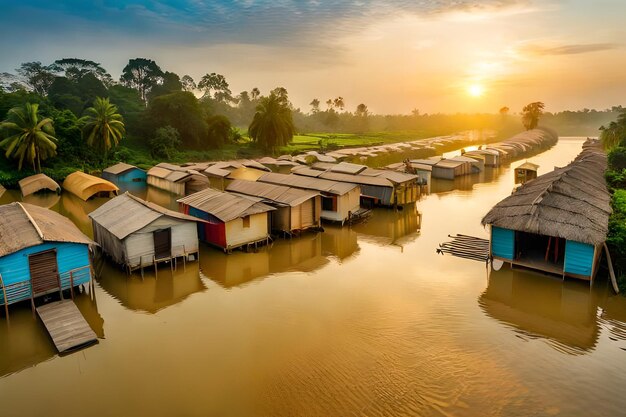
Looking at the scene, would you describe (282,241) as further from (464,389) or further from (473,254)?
(464,389)

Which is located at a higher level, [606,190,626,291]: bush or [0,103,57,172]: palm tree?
[0,103,57,172]: palm tree

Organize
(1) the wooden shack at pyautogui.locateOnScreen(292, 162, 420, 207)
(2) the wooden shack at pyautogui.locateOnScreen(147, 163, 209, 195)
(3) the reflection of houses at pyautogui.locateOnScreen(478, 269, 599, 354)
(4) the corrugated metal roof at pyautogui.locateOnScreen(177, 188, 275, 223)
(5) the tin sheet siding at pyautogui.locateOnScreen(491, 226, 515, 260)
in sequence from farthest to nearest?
(2) the wooden shack at pyautogui.locateOnScreen(147, 163, 209, 195)
(1) the wooden shack at pyautogui.locateOnScreen(292, 162, 420, 207)
(4) the corrugated metal roof at pyautogui.locateOnScreen(177, 188, 275, 223)
(5) the tin sheet siding at pyautogui.locateOnScreen(491, 226, 515, 260)
(3) the reflection of houses at pyautogui.locateOnScreen(478, 269, 599, 354)

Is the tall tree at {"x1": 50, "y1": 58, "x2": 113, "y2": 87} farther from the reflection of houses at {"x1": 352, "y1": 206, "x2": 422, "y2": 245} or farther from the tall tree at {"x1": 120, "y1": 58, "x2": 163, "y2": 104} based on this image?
the reflection of houses at {"x1": 352, "y1": 206, "x2": 422, "y2": 245}

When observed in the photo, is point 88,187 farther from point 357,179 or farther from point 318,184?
point 357,179

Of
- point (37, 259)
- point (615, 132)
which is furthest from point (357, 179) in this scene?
point (615, 132)

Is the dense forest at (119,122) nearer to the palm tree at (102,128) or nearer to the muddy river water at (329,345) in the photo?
the palm tree at (102,128)

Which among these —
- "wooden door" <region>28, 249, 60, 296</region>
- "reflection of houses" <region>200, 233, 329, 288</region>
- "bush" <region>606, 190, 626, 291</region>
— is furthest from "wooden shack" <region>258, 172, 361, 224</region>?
"wooden door" <region>28, 249, 60, 296</region>

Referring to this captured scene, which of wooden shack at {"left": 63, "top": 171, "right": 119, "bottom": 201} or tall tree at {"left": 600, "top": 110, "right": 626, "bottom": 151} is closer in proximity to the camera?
wooden shack at {"left": 63, "top": 171, "right": 119, "bottom": 201}
